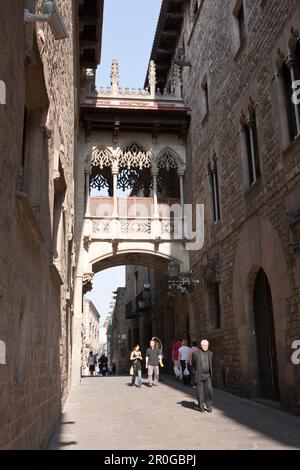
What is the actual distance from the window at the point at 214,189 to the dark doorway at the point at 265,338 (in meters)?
3.77

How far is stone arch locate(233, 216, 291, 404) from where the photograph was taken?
29.6 ft

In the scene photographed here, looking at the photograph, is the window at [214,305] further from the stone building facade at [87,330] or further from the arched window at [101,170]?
the stone building facade at [87,330]

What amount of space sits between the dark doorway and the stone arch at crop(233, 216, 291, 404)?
0.13 m

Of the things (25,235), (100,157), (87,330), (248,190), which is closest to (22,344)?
(25,235)

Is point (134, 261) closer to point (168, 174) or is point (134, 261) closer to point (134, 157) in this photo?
point (134, 157)

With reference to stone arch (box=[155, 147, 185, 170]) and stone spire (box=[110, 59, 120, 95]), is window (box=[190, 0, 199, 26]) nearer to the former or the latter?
stone spire (box=[110, 59, 120, 95])

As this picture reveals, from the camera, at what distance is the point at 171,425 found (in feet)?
25.3

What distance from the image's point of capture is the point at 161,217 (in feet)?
58.4

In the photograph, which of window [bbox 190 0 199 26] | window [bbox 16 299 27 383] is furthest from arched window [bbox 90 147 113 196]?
window [bbox 16 299 27 383]

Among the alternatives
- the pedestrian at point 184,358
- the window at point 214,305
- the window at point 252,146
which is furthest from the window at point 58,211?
the pedestrian at point 184,358

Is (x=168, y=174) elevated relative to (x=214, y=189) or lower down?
elevated

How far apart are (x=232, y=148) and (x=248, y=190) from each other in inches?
76.6
